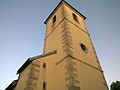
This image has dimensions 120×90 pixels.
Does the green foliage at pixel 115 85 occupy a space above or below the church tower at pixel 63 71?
above

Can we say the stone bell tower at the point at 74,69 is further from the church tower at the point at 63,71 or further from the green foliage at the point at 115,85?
the green foliage at the point at 115,85

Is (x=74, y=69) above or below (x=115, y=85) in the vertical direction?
below

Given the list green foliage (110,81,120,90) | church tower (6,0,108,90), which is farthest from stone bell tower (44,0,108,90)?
green foliage (110,81,120,90)

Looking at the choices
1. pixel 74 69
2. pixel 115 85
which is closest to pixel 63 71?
pixel 74 69

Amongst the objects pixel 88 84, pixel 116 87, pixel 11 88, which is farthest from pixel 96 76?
pixel 116 87

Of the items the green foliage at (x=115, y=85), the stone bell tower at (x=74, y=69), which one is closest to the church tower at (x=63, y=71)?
the stone bell tower at (x=74, y=69)

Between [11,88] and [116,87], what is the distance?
1634 cm

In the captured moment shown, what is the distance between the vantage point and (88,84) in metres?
7.90

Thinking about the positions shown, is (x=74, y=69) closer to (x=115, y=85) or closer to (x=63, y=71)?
(x=63, y=71)

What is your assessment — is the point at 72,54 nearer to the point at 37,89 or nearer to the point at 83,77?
the point at 83,77

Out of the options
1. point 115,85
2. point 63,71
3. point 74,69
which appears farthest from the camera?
point 115,85

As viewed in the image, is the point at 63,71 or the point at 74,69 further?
the point at 63,71

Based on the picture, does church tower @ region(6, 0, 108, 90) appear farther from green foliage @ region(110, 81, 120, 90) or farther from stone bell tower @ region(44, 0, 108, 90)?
green foliage @ region(110, 81, 120, 90)

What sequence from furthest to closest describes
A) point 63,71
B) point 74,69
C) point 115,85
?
point 115,85 < point 63,71 < point 74,69
